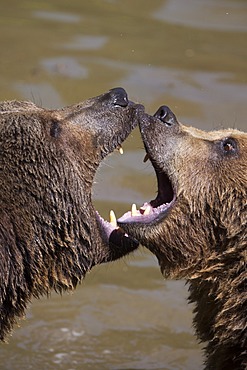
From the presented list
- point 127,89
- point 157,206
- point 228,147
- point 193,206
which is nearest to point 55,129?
point 157,206

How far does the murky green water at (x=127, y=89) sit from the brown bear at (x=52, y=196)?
1.91 m

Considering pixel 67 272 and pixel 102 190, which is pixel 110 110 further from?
pixel 102 190

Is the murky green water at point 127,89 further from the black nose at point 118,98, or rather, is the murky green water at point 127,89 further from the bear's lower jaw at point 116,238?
the black nose at point 118,98

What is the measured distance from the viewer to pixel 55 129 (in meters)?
7.55

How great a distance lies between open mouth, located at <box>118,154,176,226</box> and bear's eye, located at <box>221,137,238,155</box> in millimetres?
394

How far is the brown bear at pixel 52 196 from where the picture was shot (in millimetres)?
7246

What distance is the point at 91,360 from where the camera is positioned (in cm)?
930

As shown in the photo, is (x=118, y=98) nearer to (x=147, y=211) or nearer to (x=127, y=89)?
(x=147, y=211)

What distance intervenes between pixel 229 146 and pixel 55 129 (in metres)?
1.09

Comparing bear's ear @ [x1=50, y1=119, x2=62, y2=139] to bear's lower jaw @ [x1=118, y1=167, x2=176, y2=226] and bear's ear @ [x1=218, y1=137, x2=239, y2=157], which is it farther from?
bear's ear @ [x1=218, y1=137, x2=239, y2=157]

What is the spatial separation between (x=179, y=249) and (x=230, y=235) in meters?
0.34

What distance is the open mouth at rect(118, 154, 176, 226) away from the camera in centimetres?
750

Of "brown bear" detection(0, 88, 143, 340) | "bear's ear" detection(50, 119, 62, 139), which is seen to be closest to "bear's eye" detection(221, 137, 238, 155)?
"brown bear" detection(0, 88, 143, 340)

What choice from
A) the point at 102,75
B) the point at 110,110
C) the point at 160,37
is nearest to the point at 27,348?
the point at 110,110
